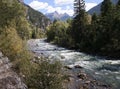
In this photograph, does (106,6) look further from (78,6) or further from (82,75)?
(82,75)

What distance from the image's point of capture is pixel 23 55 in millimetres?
33344

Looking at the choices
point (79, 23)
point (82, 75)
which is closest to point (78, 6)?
point (79, 23)

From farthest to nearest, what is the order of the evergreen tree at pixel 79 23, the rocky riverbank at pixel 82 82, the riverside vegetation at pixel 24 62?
the evergreen tree at pixel 79 23, the rocky riverbank at pixel 82 82, the riverside vegetation at pixel 24 62

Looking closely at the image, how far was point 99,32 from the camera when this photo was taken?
76.5 meters

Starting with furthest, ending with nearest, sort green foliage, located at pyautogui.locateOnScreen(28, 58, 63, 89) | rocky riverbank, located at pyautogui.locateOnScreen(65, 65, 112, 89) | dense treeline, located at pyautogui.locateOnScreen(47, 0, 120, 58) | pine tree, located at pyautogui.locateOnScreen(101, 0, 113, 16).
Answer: pine tree, located at pyautogui.locateOnScreen(101, 0, 113, 16) → dense treeline, located at pyautogui.locateOnScreen(47, 0, 120, 58) → rocky riverbank, located at pyautogui.locateOnScreen(65, 65, 112, 89) → green foliage, located at pyautogui.locateOnScreen(28, 58, 63, 89)

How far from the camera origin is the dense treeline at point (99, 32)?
69.0 meters

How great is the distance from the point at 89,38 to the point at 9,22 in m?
33.0

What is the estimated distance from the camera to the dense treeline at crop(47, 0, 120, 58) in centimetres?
6900

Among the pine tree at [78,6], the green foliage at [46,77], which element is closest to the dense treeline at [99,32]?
the pine tree at [78,6]

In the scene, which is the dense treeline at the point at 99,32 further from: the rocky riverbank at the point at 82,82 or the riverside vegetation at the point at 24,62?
the riverside vegetation at the point at 24,62

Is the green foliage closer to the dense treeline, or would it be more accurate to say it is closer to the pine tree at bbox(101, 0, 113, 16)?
the dense treeline

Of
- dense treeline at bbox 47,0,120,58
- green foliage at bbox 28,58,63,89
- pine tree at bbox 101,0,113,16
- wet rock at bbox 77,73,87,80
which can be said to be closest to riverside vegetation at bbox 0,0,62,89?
green foliage at bbox 28,58,63,89

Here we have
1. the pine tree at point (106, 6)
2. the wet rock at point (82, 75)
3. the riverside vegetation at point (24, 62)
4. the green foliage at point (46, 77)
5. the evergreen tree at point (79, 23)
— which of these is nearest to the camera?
the green foliage at point (46, 77)

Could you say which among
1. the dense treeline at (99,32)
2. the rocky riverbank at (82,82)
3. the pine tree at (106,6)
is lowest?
the rocky riverbank at (82,82)
